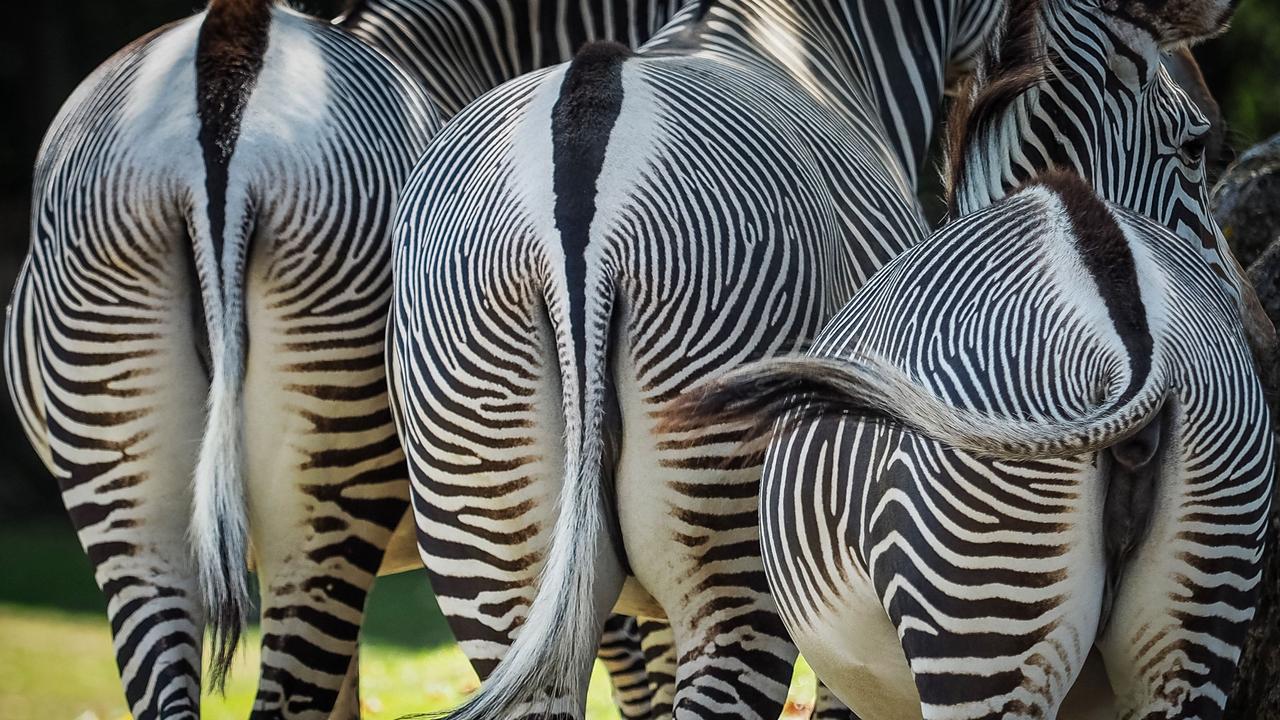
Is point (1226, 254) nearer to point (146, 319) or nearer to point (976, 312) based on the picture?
point (976, 312)

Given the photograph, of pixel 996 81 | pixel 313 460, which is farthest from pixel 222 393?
pixel 996 81

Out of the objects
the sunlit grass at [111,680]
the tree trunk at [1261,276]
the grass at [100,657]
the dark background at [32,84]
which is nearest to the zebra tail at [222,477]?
the grass at [100,657]

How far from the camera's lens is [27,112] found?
14.4 meters

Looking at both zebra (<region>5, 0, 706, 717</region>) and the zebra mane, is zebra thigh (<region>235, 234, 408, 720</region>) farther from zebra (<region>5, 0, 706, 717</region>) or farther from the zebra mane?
the zebra mane

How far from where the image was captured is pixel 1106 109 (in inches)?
150

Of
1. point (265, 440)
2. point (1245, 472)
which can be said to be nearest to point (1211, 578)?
point (1245, 472)

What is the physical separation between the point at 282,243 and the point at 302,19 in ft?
3.18

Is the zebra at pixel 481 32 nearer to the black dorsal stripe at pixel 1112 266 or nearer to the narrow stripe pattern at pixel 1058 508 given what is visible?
the black dorsal stripe at pixel 1112 266

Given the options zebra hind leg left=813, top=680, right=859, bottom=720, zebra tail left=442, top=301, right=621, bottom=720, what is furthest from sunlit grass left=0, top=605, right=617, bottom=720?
zebra tail left=442, top=301, right=621, bottom=720

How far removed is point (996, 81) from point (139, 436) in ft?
8.03

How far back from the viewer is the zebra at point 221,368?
11.3ft

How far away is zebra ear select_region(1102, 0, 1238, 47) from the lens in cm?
378

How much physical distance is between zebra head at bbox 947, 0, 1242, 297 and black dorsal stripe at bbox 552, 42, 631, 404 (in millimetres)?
998

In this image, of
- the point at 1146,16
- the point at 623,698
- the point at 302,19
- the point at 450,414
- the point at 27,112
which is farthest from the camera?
the point at 27,112
